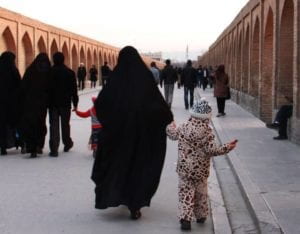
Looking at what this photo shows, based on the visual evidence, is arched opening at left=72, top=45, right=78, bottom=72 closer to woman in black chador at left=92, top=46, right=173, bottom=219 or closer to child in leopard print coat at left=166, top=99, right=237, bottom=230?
woman in black chador at left=92, top=46, right=173, bottom=219

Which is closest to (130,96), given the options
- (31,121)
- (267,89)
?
(31,121)

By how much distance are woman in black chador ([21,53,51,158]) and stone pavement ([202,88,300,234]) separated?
309 cm

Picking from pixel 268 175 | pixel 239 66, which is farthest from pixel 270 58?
pixel 268 175

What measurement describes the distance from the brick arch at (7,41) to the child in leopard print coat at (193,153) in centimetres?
2029

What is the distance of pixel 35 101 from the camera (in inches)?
379

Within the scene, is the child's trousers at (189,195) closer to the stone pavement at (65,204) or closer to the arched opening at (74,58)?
the stone pavement at (65,204)

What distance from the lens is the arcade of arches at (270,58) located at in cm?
1120

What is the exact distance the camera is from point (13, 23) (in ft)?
83.1

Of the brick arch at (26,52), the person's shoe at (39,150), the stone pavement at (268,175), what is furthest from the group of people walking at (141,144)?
the brick arch at (26,52)

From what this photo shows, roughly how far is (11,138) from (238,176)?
427 centimetres

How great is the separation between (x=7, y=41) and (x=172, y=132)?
2132 cm

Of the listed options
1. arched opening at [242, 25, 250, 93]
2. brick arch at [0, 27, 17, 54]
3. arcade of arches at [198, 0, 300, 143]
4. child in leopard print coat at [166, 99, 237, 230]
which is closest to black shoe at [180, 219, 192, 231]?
child in leopard print coat at [166, 99, 237, 230]

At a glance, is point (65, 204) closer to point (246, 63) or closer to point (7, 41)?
point (246, 63)

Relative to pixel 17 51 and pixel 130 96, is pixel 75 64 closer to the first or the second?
pixel 17 51
